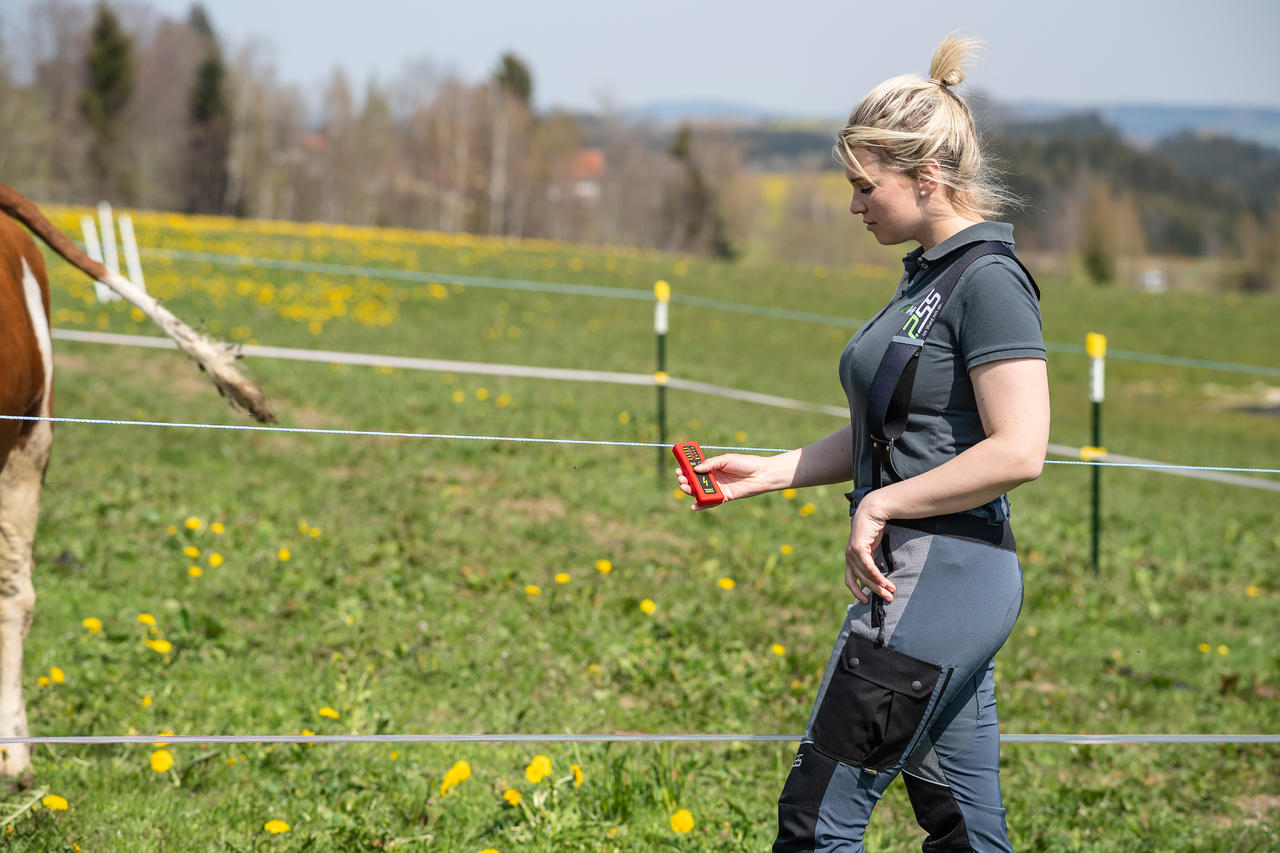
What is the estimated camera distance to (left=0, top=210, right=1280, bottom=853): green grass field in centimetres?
336

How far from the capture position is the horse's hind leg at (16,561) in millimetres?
3598

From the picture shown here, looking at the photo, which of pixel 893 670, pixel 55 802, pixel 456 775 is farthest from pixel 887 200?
pixel 55 802

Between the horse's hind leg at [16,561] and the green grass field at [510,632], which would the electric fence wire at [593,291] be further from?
the horse's hind leg at [16,561]

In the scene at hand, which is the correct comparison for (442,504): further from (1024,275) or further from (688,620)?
(1024,275)

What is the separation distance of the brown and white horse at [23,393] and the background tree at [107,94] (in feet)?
192

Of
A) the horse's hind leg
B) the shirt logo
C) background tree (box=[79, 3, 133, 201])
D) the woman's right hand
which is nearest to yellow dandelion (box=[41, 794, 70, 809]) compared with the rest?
the horse's hind leg

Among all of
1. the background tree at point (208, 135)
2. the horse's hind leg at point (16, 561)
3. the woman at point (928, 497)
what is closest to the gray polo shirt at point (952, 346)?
the woman at point (928, 497)

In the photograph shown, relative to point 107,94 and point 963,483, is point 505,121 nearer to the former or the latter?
point 107,94

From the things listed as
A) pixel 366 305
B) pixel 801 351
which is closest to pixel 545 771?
pixel 366 305

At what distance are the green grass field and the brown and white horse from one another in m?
0.27

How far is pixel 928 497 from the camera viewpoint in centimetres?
199

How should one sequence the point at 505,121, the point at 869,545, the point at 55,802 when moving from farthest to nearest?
the point at 505,121 → the point at 55,802 → the point at 869,545

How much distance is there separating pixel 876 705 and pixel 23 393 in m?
2.95

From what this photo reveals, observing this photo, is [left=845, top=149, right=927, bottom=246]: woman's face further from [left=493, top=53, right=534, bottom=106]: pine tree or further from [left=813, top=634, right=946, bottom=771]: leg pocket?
[left=493, top=53, right=534, bottom=106]: pine tree
